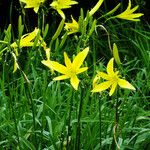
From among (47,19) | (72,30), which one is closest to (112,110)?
(72,30)

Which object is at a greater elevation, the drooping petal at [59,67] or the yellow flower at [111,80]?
the drooping petal at [59,67]

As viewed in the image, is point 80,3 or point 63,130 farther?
point 80,3

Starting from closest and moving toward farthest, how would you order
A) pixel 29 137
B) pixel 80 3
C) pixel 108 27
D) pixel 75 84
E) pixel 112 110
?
pixel 75 84 → pixel 29 137 → pixel 112 110 → pixel 108 27 → pixel 80 3

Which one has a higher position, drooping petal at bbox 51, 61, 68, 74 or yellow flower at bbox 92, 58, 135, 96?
drooping petal at bbox 51, 61, 68, 74

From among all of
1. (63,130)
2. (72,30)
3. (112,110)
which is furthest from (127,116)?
(72,30)

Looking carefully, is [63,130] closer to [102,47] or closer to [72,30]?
[72,30]

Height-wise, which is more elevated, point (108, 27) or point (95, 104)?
point (108, 27)

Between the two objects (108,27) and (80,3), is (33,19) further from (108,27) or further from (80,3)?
(108,27)

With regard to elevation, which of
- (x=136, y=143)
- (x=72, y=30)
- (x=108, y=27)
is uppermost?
(x=72, y=30)

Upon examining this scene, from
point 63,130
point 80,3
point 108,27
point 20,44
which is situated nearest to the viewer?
point 20,44
